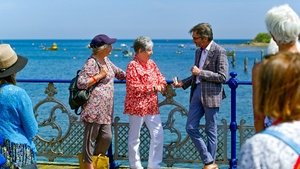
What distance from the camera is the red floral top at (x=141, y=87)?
6520 mm

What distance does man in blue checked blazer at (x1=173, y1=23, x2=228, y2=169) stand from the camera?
20.7ft

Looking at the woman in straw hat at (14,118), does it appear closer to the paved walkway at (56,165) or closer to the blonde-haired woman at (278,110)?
the blonde-haired woman at (278,110)

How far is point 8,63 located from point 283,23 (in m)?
1.92

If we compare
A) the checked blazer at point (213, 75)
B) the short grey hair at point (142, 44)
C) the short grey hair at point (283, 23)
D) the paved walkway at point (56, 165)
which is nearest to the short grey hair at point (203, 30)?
Result: the checked blazer at point (213, 75)

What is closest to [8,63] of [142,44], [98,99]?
[98,99]

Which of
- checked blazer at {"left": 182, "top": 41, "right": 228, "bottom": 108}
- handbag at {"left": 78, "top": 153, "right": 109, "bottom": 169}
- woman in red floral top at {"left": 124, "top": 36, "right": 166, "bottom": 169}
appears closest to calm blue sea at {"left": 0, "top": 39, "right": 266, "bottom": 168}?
checked blazer at {"left": 182, "top": 41, "right": 228, "bottom": 108}

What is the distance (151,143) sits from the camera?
6871 millimetres

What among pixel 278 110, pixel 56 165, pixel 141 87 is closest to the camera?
pixel 278 110

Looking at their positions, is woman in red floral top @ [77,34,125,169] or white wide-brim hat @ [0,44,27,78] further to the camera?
woman in red floral top @ [77,34,125,169]

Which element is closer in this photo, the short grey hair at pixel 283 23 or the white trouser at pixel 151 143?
the short grey hair at pixel 283 23

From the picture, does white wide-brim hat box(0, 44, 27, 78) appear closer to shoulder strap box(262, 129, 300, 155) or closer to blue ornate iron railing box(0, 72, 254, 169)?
shoulder strap box(262, 129, 300, 155)

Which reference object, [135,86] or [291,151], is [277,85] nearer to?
[291,151]

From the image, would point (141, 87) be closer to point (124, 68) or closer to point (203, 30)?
point (203, 30)

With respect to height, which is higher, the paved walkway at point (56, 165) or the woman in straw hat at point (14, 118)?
the woman in straw hat at point (14, 118)
